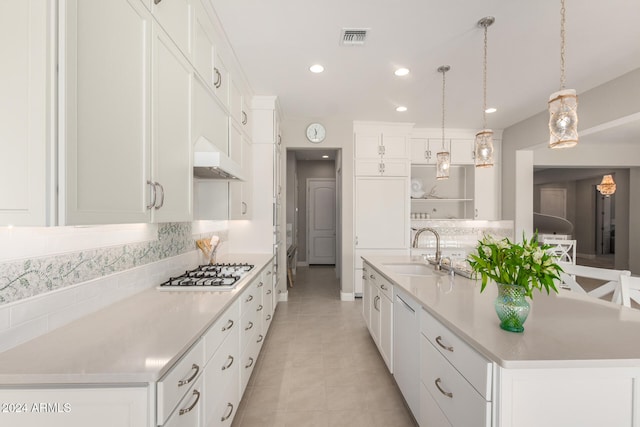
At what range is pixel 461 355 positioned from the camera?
118cm

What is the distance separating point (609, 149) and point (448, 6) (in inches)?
224

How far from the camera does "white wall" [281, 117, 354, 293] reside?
4.50 m

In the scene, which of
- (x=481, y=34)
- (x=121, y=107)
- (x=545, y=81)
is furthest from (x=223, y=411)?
(x=545, y=81)

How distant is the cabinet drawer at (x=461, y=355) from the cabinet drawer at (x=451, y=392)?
0.10 feet

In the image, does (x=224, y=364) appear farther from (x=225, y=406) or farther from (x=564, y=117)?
(x=564, y=117)

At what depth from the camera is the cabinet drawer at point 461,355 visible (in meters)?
1.02

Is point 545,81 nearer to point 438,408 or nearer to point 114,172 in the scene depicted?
point 438,408

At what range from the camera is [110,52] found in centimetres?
105

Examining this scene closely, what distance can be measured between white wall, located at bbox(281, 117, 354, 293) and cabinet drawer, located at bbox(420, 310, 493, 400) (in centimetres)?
305

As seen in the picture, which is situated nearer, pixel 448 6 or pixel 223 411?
pixel 223 411

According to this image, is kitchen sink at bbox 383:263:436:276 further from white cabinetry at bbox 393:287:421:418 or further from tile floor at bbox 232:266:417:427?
tile floor at bbox 232:266:417:427

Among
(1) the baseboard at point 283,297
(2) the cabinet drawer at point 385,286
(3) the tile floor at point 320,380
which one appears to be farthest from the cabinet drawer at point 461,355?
(1) the baseboard at point 283,297

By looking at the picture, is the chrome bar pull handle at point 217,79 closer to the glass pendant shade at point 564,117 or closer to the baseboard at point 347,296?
the glass pendant shade at point 564,117

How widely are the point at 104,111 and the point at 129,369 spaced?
0.84 meters
